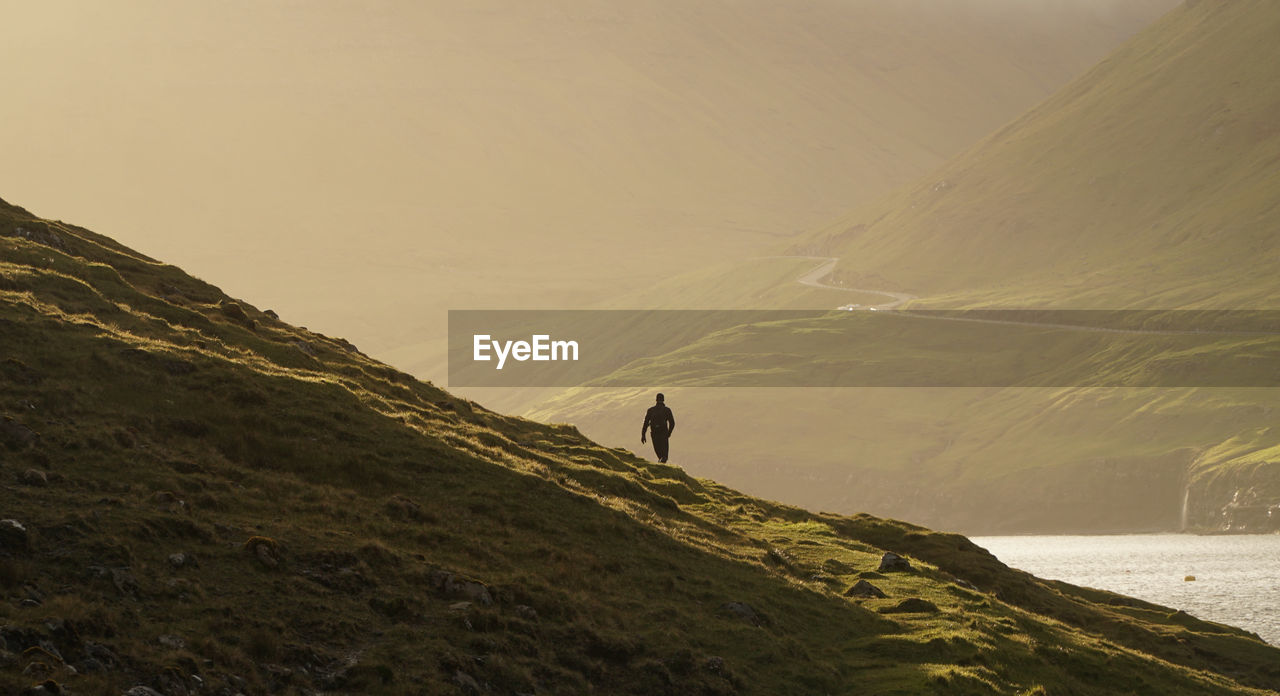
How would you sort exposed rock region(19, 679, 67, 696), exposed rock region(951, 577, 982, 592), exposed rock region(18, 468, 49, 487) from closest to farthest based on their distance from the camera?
exposed rock region(19, 679, 67, 696) → exposed rock region(18, 468, 49, 487) → exposed rock region(951, 577, 982, 592)

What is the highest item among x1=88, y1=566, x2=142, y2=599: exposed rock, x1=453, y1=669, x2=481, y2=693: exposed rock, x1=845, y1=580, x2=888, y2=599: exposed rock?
x1=88, y1=566, x2=142, y2=599: exposed rock

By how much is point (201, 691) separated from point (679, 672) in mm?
11985

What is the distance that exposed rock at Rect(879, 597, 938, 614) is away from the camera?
43844 millimetres

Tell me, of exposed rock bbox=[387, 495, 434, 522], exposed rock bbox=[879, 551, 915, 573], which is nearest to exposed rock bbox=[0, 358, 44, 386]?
exposed rock bbox=[387, 495, 434, 522]

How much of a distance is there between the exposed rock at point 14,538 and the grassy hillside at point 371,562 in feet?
0.19

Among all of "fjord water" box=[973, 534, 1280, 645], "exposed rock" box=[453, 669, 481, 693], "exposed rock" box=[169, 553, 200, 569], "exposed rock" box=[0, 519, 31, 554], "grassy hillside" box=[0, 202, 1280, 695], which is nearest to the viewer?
"grassy hillside" box=[0, 202, 1280, 695]

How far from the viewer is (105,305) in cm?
4891

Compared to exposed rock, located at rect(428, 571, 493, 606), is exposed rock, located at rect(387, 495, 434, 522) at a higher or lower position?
higher

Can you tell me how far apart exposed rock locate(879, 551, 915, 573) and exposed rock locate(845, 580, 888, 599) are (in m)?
5.15

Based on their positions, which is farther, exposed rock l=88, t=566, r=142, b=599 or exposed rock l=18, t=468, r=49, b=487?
exposed rock l=18, t=468, r=49, b=487

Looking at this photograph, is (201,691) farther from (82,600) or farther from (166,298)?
(166,298)

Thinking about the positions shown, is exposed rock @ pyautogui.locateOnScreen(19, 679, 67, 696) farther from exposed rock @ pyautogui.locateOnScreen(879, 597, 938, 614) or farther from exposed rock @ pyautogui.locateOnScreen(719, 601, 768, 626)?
exposed rock @ pyautogui.locateOnScreen(879, 597, 938, 614)

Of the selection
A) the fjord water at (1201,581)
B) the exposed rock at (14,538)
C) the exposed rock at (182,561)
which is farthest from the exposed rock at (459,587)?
the fjord water at (1201,581)

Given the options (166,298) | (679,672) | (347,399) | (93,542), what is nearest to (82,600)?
(93,542)
